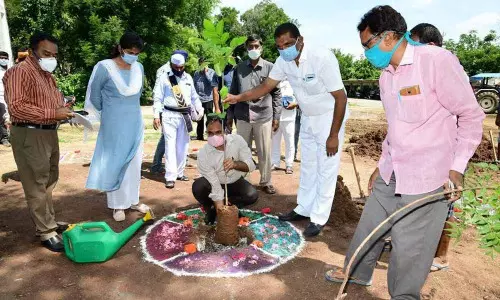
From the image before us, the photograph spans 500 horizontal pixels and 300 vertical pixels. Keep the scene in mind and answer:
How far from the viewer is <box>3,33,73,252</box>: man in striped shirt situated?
3.58m

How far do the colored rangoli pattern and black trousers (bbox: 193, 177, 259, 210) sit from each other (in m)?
0.33

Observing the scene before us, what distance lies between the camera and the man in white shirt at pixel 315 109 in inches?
156

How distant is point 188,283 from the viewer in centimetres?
335

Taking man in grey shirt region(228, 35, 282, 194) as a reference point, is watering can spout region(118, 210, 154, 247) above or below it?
below

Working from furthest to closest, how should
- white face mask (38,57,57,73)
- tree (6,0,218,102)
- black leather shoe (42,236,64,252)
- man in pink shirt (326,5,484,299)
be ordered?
tree (6,0,218,102) < black leather shoe (42,236,64,252) < white face mask (38,57,57,73) < man in pink shirt (326,5,484,299)

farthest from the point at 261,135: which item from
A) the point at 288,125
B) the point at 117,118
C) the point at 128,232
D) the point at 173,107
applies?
the point at 128,232

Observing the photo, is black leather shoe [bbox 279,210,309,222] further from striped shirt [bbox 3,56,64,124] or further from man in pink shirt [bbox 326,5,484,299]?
striped shirt [bbox 3,56,64,124]

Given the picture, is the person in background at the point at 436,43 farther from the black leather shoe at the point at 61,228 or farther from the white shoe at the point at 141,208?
the black leather shoe at the point at 61,228

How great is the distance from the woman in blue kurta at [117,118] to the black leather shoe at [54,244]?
793mm

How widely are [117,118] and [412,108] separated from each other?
3.35m

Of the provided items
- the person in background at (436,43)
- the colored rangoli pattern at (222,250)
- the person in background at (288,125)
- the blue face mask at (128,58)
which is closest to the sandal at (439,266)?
the person in background at (436,43)

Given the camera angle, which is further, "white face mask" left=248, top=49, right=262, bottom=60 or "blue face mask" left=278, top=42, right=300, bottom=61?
"white face mask" left=248, top=49, right=262, bottom=60

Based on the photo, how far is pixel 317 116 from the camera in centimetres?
423

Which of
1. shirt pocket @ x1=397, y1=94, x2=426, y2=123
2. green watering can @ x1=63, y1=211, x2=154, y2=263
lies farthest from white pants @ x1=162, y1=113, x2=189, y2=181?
shirt pocket @ x1=397, y1=94, x2=426, y2=123
